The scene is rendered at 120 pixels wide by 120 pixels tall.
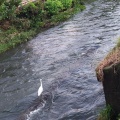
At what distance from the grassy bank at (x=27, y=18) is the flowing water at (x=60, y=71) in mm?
818

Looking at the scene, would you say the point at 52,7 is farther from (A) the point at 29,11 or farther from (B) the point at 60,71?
(B) the point at 60,71

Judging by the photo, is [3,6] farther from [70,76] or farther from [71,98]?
[71,98]

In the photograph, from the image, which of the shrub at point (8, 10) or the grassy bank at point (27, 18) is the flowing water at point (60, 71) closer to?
the grassy bank at point (27, 18)

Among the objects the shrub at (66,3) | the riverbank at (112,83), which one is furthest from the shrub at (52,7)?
the riverbank at (112,83)

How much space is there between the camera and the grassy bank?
22091 mm

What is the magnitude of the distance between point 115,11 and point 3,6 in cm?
914

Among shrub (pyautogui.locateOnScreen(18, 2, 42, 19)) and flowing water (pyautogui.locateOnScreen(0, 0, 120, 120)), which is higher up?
shrub (pyautogui.locateOnScreen(18, 2, 42, 19))

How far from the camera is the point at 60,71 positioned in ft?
51.4


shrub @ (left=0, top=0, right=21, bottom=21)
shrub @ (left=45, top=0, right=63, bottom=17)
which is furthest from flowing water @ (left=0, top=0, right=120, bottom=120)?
shrub @ (left=0, top=0, right=21, bottom=21)

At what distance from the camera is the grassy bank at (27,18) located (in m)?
22.1

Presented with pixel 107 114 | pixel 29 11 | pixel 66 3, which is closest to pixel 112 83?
pixel 107 114

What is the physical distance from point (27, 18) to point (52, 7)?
3218mm

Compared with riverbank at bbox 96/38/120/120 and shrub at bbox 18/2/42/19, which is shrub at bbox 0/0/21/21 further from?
riverbank at bbox 96/38/120/120

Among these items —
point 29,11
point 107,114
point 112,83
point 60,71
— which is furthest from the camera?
point 29,11
